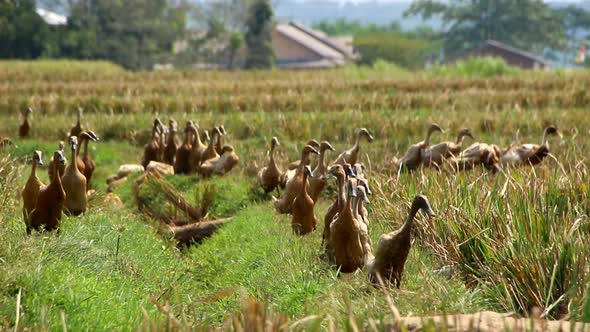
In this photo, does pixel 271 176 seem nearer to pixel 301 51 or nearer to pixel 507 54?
pixel 507 54

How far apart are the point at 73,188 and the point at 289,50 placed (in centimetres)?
8391

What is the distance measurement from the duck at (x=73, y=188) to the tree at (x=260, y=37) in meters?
54.0

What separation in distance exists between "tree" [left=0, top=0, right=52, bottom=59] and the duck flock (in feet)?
142

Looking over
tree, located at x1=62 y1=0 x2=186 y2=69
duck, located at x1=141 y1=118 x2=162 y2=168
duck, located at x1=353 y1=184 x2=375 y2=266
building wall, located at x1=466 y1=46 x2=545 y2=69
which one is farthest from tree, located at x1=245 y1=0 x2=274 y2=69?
duck, located at x1=353 y1=184 x2=375 y2=266

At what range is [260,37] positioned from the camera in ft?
207

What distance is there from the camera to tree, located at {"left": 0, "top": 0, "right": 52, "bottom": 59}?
54531mm

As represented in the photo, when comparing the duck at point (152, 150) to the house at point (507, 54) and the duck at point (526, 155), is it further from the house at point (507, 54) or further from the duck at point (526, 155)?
the house at point (507, 54)

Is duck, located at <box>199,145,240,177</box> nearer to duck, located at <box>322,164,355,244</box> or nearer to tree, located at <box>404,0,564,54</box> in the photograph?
duck, located at <box>322,164,355,244</box>

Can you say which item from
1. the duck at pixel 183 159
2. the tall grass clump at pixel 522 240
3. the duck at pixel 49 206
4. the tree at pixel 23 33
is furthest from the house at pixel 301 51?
the tall grass clump at pixel 522 240

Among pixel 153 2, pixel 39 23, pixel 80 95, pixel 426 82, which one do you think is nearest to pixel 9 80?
pixel 80 95

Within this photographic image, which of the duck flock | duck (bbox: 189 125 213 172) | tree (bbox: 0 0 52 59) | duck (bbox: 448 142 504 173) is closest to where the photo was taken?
the duck flock

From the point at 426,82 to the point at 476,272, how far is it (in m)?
19.1

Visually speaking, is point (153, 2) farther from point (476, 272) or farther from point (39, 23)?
point (476, 272)

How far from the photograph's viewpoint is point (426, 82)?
2522 centimetres
